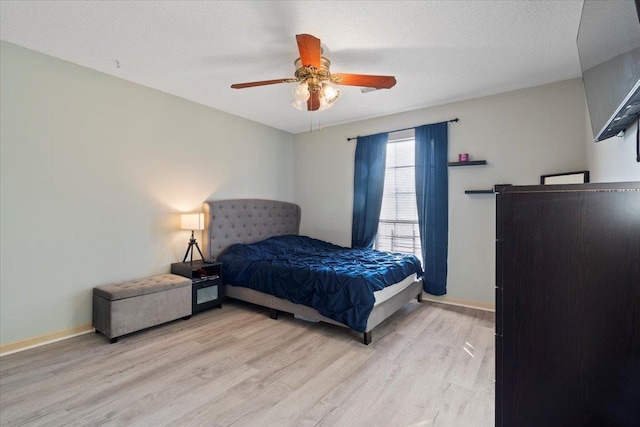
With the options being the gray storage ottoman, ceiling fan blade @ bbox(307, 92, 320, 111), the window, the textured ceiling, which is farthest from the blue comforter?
the textured ceiling

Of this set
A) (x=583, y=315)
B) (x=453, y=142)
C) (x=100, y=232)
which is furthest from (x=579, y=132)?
(x=100, y=232)

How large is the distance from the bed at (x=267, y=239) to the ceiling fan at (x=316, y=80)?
75.0 inches

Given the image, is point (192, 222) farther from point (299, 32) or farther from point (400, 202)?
point (400, 202)

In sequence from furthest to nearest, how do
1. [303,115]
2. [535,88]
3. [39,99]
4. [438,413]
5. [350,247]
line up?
1. [350,247]
2. [303,115]
3. [535,88]
4. [39,99]
5. [438,413]

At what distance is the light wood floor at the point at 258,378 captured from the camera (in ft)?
5.95

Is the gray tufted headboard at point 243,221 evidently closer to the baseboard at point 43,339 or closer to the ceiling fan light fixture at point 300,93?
the baseboard at point 43,339

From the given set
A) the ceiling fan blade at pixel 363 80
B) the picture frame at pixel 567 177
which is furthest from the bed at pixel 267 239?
the ceiling fan blade at pixel 363 80

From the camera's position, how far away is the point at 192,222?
3596 millimetres

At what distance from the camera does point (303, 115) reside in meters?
4.52

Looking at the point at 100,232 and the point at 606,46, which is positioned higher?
the point at 606,46

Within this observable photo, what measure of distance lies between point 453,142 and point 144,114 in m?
3.91

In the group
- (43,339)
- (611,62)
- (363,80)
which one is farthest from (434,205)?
(43,339)

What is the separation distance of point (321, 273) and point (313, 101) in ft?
5.57

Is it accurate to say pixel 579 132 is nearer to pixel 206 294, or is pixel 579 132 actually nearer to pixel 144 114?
pixel 206 294
